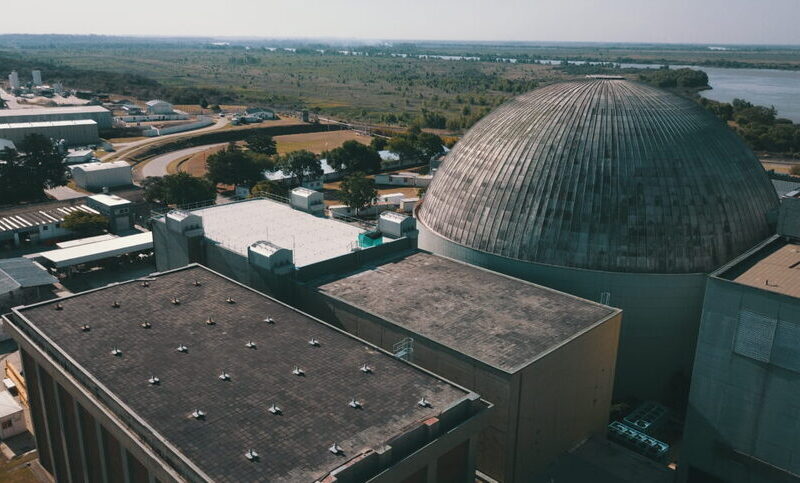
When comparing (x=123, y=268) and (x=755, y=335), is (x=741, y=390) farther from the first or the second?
(x=123, y=268)

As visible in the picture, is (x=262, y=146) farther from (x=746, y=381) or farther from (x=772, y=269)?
(x=746, y=381)

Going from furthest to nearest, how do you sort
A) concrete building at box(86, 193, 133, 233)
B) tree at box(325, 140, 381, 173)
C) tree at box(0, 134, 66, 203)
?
tree at box(325, 140, 381, 173), tree at box(0, 134, 66, 203), concrete building at box(86, 193, 133, 233)

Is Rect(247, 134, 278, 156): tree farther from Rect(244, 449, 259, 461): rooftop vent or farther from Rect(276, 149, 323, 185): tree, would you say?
Rect(244, 449, 259, 461): rooftop vent

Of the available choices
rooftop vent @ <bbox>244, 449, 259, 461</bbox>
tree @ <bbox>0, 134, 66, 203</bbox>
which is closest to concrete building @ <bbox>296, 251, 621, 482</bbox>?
rooftop vent @ <bbox>244, 449, 259, 461</bbox>

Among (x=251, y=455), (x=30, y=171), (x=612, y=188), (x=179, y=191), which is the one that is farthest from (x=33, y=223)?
(x=612, y=188)

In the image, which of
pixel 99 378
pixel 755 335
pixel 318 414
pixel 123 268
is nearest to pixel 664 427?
pixel 755 335

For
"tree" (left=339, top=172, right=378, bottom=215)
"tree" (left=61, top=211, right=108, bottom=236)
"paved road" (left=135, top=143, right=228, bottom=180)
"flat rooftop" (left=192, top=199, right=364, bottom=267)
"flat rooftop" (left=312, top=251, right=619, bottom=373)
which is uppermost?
"flat rooftop" (left=192, top=199, right=364, bottom=267)
